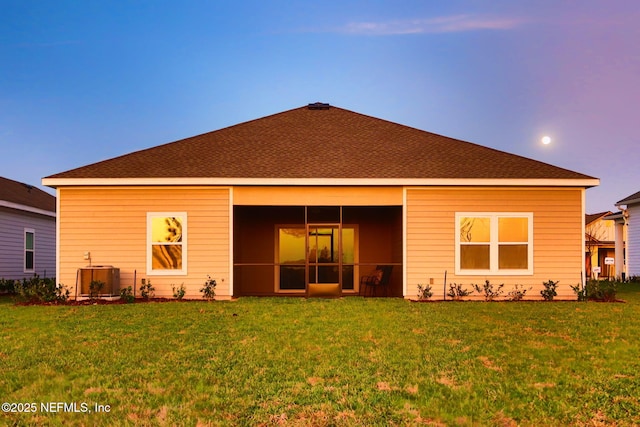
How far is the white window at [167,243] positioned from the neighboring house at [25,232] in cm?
770

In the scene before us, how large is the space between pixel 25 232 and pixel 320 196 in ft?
41.2

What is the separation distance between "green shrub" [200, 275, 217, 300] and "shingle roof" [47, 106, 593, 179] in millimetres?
2557

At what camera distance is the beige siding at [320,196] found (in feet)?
42.2

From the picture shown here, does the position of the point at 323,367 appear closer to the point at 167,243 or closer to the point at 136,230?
the point at 167,243

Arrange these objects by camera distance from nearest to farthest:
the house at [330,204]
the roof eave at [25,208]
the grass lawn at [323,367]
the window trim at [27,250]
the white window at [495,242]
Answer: the grass lawn at [323,367] < the house at [330,204] < the white window at [495,242] < the roof eave at [25,208] < the window trim at [27,250]

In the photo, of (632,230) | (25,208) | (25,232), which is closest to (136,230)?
(25,208)

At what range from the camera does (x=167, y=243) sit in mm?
12695

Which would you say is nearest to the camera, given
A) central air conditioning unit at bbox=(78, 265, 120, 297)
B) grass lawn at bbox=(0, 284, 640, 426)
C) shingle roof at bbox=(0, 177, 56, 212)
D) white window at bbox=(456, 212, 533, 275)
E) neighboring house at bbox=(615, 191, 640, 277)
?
grass lawn at bbox=(0, 284, 640, 426)

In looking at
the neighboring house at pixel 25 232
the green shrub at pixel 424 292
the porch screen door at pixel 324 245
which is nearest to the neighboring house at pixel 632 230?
the porch screen door at pixel 324 245

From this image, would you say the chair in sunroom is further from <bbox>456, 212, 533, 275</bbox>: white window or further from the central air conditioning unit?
the central air conditioning unit

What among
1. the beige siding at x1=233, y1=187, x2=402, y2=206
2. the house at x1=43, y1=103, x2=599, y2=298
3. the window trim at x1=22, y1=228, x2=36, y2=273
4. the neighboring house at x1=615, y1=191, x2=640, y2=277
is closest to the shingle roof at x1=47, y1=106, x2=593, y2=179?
the house at x1=43, y1=103, x2=599, y2=298

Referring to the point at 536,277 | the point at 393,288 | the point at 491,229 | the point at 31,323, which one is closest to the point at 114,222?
the point at 31,323

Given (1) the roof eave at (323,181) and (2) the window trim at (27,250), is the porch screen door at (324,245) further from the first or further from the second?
(2) the window trim at (27,250)

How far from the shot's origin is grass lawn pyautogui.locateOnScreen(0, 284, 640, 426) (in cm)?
467
